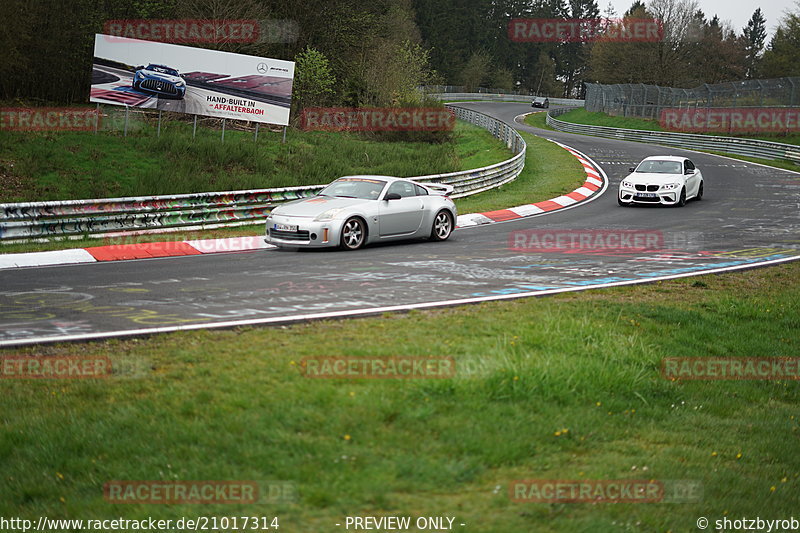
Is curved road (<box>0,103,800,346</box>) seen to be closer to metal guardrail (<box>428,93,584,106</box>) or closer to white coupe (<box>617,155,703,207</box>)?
white coupe (<box>617,155,703,207</box>)

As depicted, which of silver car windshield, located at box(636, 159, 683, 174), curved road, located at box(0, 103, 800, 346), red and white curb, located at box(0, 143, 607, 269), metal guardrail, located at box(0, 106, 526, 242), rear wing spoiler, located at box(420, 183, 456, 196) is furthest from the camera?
silver car windshield, located at box(636, 159, 683, 174)

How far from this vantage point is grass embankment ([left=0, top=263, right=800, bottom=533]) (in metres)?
4.39

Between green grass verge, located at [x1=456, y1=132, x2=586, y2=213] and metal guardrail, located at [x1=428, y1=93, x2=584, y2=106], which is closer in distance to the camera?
green grass verge, located at [x1=456, y1=132, x2=586, y2=213]

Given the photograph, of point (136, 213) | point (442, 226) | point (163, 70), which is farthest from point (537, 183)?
point (136, 213)

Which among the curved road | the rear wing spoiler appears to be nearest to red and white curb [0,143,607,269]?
the curved road

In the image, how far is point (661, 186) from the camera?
23.5 metres

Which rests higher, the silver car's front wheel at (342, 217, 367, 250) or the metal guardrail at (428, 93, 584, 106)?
the metal guardrail at (428, 93, 584, 106)

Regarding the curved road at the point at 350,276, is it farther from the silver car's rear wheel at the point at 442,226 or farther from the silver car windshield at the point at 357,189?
the silver car windshield at the point at 357,189

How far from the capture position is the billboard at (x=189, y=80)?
77.2ft

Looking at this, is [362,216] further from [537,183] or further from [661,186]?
[537,183]

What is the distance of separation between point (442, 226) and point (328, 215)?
2.97 meters

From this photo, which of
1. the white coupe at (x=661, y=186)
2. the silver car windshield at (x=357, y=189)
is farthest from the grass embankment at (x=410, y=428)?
the white coupe at (x=661, y=186)

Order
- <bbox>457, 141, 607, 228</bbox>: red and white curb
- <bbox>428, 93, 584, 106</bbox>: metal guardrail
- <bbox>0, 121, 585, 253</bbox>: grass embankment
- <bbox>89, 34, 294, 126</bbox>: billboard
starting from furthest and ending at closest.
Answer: <bbox>428, 93, 584, 106</bbox>: metal guardrail < <bbox>89, 34, 294, 126</bbox>: billboard < <bbox>457, 141, 607, 228</bbox>: red and white curb < <bbox>0, 121, 585, 253</bbox>: grass embankment

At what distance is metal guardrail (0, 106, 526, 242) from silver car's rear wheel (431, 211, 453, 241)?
456 cm
